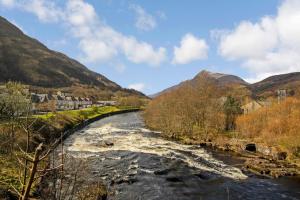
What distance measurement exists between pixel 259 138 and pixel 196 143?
12.5 metres

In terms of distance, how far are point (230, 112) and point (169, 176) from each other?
50.6 metres

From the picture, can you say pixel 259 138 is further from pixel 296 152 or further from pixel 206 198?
pixel 206 198

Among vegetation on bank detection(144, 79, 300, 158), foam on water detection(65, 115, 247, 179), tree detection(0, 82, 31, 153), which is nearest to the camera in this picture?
tree detection(0, 82, 31, 153)

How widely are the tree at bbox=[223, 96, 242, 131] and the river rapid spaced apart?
29.8 meters

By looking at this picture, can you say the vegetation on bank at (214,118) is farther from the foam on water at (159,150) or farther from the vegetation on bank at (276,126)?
the foam on water at (159,150)

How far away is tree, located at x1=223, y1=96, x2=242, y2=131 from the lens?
87250 mm

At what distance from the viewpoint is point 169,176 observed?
41500mm

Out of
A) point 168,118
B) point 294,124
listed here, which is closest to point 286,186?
point 294,124

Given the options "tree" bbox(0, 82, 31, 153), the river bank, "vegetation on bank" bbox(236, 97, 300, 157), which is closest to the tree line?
"vegetation on bank" bbox(236, 97, 300, 157)

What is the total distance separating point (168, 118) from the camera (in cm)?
8900

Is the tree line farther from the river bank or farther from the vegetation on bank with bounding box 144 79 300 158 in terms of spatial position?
the river bank

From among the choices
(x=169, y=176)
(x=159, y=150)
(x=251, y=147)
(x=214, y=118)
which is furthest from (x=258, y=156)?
→ (x=214, y=118)

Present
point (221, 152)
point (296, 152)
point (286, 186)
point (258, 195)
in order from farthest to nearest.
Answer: point (221, 152), point (296, 152), point (286, 186), point (258, 195)

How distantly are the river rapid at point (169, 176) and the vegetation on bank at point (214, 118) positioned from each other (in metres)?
18.0
